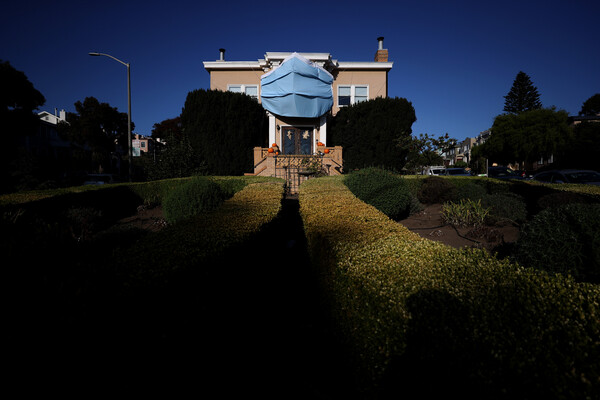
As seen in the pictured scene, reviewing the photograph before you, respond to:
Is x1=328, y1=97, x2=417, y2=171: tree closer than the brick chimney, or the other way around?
x1=328, y1=97, x2=417, y2=171: tree

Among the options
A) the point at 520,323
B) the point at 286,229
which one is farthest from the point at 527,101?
the point at 520,323

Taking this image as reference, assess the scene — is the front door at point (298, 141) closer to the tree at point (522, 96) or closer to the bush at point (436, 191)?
the bush at point (436, 191)

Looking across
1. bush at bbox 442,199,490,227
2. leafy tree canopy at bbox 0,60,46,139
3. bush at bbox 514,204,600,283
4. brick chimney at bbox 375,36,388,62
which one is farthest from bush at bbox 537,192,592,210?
leafy tree canopy at bbox 0,60,46,139

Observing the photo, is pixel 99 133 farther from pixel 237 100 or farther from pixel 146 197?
pixel 146 197

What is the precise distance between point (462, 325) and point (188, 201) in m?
8.04

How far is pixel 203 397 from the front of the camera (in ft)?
6.96

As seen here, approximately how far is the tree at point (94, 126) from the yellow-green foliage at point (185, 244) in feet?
145

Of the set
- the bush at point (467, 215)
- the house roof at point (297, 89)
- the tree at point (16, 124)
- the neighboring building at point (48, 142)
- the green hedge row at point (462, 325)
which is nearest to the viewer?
the green hedge row at point (462, 325)

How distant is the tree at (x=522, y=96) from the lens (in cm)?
5138

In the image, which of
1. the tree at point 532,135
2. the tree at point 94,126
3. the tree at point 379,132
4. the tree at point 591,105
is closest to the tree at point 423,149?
the tree at point 379,132

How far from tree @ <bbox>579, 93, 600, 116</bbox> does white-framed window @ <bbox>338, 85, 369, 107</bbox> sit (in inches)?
2760

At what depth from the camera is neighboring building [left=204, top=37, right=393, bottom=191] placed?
17844mm

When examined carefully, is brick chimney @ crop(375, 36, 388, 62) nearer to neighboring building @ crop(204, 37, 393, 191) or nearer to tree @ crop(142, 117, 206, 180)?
neighboring building @ crop(204, 37, 393, 191)

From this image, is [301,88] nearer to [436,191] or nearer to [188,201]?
[436,191]
